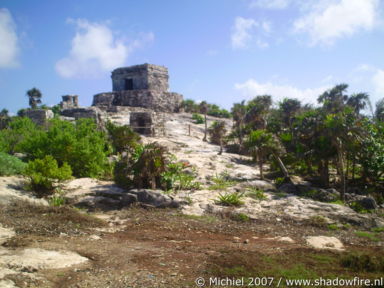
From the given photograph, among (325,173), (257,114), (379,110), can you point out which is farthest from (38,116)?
(379,110)

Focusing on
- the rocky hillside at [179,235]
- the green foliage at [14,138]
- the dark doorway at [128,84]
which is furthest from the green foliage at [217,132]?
the green foliage at [14,138]

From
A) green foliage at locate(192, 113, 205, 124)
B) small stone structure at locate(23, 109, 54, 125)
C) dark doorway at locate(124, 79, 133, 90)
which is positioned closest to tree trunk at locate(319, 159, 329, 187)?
green foliage at locate(192, 113, 205, 124)

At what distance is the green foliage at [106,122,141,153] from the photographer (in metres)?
17.8

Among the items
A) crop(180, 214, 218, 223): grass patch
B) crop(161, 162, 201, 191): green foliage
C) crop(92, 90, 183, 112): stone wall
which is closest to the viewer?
crop(180, 214, 218, 223): grass patch

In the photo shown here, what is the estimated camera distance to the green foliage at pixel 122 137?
17766 millimetres

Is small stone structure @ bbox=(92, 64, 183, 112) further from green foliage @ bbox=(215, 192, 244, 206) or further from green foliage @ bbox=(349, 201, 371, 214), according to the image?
green foliage @ bbox=(349, 201, 371, 214)

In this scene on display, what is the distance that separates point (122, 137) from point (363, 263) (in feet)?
47.6

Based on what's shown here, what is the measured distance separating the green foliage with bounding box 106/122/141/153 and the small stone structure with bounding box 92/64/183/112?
16226mm

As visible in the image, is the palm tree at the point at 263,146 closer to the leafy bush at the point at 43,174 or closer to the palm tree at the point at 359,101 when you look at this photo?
the leafy bush at the point at 43,174

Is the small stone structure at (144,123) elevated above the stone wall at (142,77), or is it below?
below

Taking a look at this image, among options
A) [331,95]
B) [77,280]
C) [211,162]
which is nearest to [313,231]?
[77,280]

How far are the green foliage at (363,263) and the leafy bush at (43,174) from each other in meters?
10.3

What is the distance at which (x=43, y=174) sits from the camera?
1198 centimetres

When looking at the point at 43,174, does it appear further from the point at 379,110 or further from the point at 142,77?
the point at 379,110
